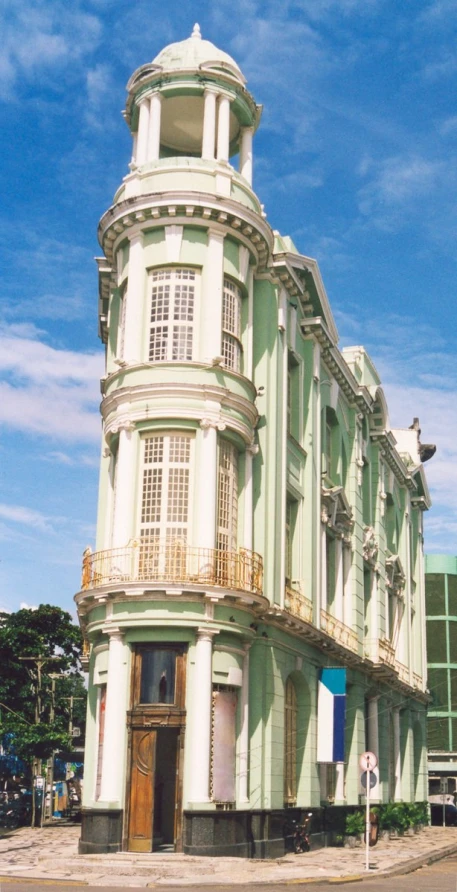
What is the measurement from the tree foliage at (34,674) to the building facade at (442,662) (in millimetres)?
23728

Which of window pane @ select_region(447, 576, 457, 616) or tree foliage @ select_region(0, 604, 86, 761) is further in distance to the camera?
window pane @ select_region(447, 576, 457, 616)

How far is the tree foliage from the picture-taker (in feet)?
138

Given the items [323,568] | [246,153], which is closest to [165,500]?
[323,568]

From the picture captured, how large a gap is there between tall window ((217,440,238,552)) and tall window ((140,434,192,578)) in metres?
0.97

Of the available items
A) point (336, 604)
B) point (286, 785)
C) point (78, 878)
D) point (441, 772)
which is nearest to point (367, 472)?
point (336, 604)

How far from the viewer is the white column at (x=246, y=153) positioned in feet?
96.3

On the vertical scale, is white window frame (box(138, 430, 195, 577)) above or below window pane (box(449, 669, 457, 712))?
above

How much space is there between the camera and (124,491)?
24.3m

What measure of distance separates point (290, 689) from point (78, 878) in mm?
10326

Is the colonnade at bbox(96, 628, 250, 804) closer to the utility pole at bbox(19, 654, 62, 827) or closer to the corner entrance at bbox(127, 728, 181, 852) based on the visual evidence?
the corner entrance at bbox(127, 728, 181, 852)

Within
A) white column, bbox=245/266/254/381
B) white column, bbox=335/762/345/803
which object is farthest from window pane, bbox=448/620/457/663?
white column, bbox=245/266/254/381

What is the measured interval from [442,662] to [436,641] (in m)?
1.30

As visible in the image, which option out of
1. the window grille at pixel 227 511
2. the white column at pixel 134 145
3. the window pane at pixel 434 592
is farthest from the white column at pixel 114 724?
the window pane at pixel 434 592

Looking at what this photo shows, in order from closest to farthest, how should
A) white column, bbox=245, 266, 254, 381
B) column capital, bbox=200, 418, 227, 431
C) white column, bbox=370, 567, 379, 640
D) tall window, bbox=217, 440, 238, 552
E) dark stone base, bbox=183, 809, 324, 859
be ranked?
dark stone base, bbox=183, 809, 324, 859
column capital, bbox=200, 418, 227, 431
tall window, bbox=217, 440, 238, 552
white column, bbox=245, 266, 254, 381
white column, bbox=370, 567, 379, 640
